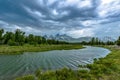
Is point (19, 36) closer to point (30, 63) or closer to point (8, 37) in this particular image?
point (8, 37)

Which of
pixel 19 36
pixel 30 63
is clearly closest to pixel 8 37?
pixel 19 36

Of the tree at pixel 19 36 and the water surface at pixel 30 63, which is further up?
the tree at pixel 19 36

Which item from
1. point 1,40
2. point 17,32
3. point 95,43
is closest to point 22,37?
point 17,32

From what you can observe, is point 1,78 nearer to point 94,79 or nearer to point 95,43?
point 94,79

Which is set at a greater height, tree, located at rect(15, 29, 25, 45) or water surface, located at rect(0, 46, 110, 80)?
tree, located at rect(15, 29, 25, 45)

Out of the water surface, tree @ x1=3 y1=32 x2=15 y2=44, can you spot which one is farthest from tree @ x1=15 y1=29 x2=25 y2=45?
the water surface

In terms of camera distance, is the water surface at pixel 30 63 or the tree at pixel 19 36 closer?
the water surface at pixel 30 63

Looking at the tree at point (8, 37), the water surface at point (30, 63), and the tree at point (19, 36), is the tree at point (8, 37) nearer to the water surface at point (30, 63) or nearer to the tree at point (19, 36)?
the tree at point (19, 36)

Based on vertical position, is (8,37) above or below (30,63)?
above

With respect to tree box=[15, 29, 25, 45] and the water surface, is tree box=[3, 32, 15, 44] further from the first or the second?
the water surface

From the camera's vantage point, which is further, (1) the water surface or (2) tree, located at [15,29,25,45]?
(2) tree, located at [15,29,25,45]

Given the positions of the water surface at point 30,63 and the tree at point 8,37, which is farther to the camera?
the tree at point 8,37

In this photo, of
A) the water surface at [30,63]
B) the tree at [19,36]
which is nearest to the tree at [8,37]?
the tree at [19,36]

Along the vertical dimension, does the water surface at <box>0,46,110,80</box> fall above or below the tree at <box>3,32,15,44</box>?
below
